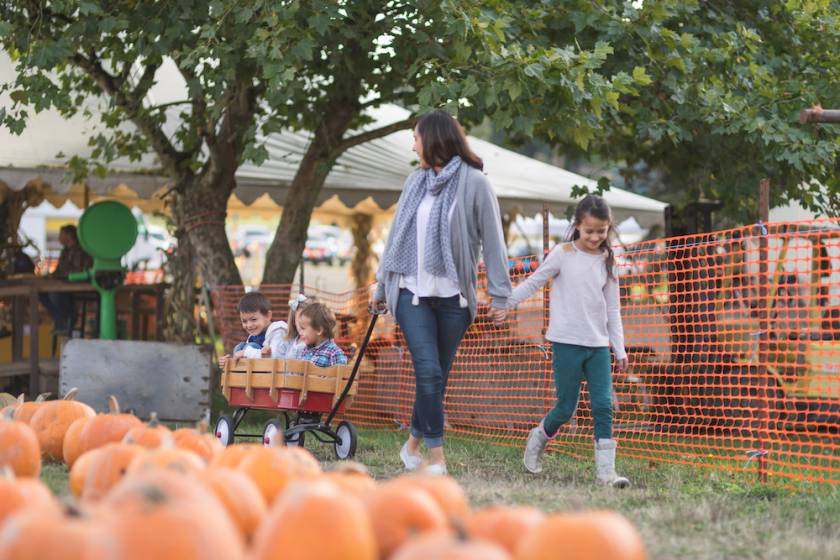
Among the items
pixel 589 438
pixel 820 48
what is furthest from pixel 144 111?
pixel 820 48

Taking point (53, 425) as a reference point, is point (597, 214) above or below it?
above

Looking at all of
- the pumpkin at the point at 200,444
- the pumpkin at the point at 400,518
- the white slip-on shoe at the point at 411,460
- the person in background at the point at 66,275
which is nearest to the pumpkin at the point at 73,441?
the pumpkin at the point at 200,444

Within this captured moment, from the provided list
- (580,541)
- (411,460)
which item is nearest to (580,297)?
(411,460)

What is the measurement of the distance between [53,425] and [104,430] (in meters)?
0.79

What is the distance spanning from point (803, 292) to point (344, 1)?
750cm

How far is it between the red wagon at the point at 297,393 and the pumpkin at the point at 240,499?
11.6ft

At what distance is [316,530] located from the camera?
2555 millimetres

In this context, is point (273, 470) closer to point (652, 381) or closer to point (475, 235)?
point (475, 235)

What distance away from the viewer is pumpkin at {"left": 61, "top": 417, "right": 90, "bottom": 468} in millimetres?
5406

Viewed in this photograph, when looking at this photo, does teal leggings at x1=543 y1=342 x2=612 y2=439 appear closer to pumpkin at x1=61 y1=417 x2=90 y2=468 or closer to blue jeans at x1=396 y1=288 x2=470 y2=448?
blue jeans at x1=396 y1=288 x2=470 y2=448

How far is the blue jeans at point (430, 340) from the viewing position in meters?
5.73

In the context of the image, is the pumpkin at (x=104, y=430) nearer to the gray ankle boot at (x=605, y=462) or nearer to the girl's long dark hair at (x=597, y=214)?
the gray ankle boot at (x=605, y=462)

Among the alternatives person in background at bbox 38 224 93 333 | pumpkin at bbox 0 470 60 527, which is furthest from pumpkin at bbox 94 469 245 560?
person in background at bbox 38 224 93 333

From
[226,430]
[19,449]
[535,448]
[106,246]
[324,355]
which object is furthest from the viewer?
[106,246]
